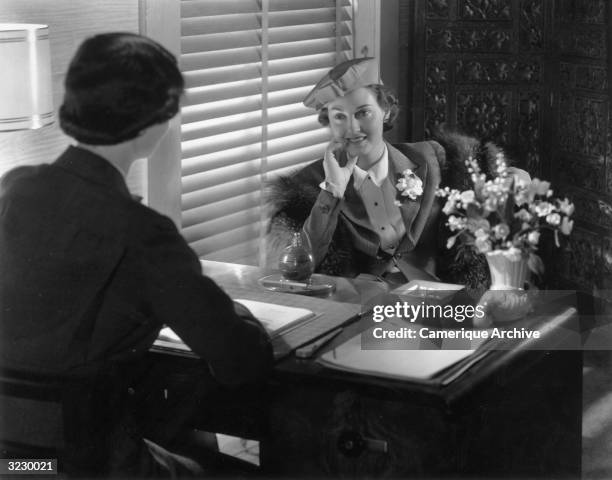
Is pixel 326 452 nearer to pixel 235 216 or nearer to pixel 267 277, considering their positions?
pixel 267 277

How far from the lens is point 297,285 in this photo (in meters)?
2.25

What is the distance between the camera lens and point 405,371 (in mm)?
1771

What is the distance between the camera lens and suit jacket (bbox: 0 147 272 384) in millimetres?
1616

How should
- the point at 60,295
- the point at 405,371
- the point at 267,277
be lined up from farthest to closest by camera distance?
the point at 267,277 → the point at 405,371 → the point at 60,295

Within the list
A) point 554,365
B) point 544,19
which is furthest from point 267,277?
point 544,19

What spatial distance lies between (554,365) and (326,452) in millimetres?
567

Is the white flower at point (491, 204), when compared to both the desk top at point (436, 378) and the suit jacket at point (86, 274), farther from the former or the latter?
the suit jacket at point (86, 274)

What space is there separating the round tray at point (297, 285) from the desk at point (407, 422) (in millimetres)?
203

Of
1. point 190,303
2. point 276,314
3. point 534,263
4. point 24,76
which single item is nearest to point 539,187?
point 534,263

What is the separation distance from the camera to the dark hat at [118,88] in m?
1.60

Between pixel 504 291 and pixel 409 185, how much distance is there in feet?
2.80

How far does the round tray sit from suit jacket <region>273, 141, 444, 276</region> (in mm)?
356

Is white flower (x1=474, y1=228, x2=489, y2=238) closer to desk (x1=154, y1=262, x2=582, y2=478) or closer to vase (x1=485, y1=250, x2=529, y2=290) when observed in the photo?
vase (x1=485, y1=250, x2=529, y2=290)

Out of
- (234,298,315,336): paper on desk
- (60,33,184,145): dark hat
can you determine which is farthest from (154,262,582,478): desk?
(60,33,184,145): dark hat
